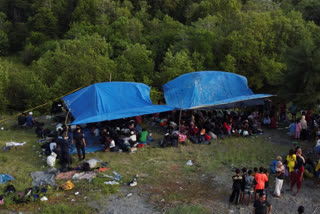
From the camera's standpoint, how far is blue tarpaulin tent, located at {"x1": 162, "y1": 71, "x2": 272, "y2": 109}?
16656 millimetres

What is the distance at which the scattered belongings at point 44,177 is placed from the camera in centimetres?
1152

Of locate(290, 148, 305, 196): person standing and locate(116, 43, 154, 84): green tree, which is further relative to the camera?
locate(116, 43, 154, 84): green tree

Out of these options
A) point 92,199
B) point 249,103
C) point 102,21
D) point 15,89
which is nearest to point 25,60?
point 102,21

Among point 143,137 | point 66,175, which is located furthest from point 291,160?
point 66,175

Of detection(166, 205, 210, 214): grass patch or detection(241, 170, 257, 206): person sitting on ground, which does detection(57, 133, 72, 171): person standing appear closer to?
detection(166, 205, 210, 214): grass patch

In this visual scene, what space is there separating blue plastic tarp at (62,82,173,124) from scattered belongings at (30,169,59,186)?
9.64 ft

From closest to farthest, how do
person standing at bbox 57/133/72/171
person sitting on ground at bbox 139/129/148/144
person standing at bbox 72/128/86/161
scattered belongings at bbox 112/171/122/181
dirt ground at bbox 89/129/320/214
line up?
dirt ground at bbox 89/129/320/214
scattered belongings at bbox 112/171/122/181
person standing at bbox 57/133/72/171
person standing at bbox 72/128/86/161
person sitting on ground at bbox 139/129/148/144

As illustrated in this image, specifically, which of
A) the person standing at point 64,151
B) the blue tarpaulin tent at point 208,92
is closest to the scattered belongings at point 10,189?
the person standing at point 64,151

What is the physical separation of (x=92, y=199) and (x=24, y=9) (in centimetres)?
6500

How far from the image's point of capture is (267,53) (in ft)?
87.4

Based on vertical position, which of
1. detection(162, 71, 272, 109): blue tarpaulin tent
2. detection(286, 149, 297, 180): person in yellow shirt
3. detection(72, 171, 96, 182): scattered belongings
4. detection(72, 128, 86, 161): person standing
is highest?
detection(162, 71, 272, 109): blue tarpaulin tent

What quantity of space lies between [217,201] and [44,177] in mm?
6167

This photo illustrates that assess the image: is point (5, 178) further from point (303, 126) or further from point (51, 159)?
point (303, 126)

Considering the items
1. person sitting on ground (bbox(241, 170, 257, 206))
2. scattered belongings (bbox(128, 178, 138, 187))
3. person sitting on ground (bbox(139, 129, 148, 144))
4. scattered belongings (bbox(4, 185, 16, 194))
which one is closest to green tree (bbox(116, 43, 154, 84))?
person sitting on ground (bbox(139, 129, 148, 144))
